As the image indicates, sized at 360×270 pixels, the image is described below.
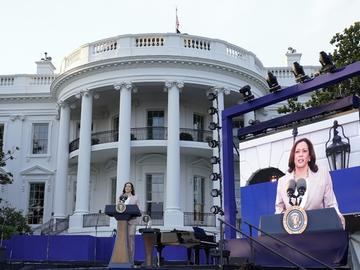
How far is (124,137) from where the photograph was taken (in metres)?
25.4

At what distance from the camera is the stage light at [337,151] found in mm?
10430

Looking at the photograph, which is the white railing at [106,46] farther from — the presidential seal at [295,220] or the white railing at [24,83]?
the presidential seal at [295,220]

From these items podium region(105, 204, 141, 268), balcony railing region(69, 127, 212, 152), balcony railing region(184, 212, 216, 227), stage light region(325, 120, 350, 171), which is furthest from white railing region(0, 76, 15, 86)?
stage light region(325, 120, 350, 171)

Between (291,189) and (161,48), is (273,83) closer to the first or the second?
(291,189)

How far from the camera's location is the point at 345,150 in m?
10.4

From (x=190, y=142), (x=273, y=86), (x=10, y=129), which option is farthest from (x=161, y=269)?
(x=10, y=129)

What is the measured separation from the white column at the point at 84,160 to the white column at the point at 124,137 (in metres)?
1.78

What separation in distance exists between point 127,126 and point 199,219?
5903mm

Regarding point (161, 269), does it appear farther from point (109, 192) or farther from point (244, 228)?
point (109, 192)

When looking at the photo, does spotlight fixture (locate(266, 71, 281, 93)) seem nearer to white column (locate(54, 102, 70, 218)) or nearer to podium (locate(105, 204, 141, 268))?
podium (locate(105, 204, 141, 268))

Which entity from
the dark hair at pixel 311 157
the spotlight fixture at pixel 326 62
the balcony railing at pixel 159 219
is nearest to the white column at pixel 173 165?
the balcony railing at pixel 159 219

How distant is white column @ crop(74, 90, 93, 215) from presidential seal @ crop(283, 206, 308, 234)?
1602 centimetres

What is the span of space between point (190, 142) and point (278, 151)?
14281 millimetres

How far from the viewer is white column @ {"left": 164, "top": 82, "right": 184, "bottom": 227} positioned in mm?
24141
